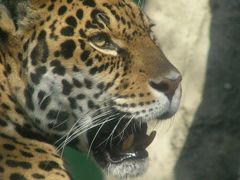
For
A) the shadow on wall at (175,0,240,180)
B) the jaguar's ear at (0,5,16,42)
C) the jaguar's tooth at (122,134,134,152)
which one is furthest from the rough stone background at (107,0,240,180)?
the jaguar's ear at (0,5,16,42)

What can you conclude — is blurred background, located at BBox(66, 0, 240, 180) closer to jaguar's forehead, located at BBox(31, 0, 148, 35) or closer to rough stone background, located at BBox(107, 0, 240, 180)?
rough stone background, located at BBox(107, 0, 240, 180)

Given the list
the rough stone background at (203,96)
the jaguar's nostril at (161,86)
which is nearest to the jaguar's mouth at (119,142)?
the jaguar's nostril at (161,86)

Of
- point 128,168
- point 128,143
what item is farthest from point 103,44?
point 128,168

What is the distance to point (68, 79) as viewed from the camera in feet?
14.7

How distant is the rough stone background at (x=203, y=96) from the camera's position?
8.00 metres

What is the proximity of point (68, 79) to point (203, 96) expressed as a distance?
3770mm

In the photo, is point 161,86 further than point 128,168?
No

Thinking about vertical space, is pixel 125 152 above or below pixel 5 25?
below

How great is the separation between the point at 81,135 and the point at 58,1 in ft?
2.81

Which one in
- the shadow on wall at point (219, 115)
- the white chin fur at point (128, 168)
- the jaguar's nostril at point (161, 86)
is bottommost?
the shadow on wall at point (219, 115)

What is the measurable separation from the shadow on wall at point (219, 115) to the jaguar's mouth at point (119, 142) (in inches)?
128

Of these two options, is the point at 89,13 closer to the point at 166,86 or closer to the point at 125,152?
the point at 166,86

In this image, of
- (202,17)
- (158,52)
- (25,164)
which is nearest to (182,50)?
(202,17)

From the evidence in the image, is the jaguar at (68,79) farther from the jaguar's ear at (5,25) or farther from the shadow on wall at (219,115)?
the shadow on wall at (219,115)
